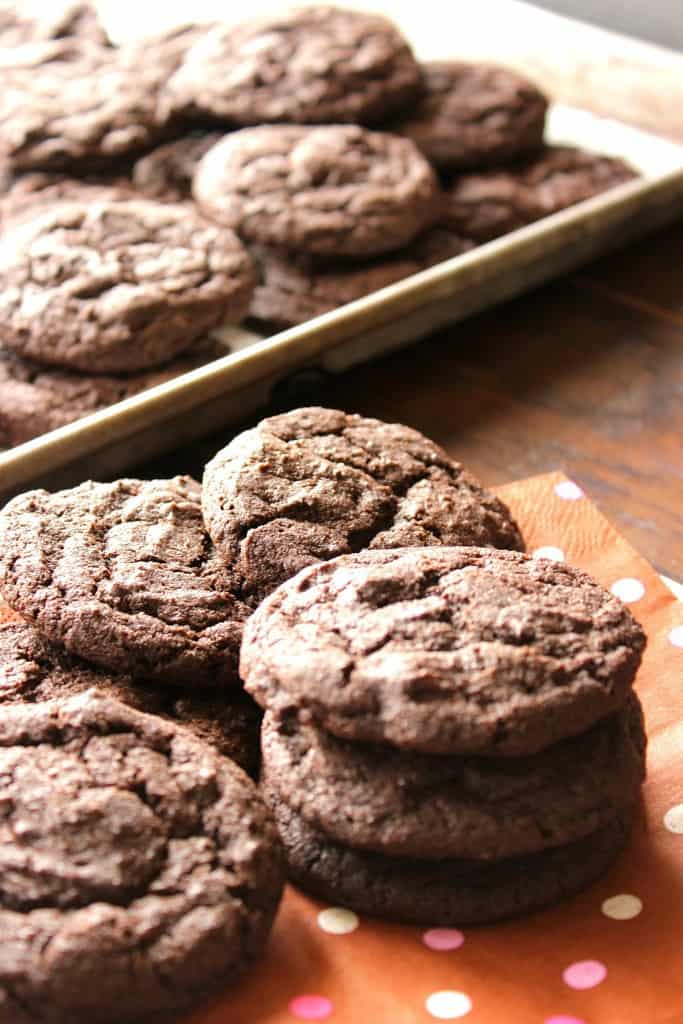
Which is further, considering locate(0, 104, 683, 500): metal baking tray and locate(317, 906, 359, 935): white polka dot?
locate(0, 104, 683, 500): metal baking tray

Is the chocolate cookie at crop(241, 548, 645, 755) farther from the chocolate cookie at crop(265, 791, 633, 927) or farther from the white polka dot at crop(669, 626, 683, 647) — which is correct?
the white polka dot at crop(669, 626, 683, 647)

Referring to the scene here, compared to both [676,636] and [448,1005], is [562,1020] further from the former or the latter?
[676,636]

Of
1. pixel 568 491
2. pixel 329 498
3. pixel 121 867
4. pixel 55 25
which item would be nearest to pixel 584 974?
pixel 121 867

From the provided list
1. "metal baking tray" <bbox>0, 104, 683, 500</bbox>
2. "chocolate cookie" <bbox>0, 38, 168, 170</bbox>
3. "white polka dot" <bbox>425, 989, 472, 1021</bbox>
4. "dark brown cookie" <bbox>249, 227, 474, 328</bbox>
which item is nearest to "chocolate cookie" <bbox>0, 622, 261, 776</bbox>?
"white polka dot" <bbox>425, 989, 472, 1021</bbox>

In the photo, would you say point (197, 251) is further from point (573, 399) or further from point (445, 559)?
point (445, 559)

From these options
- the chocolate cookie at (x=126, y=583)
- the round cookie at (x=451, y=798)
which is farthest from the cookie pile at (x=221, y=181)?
the round cookie at (x=451, y=798)

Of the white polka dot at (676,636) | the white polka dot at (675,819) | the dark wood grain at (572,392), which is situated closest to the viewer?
the white polka dot at (675,819)

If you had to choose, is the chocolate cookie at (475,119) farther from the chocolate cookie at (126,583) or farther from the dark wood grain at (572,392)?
the chocolate cookie at (126,583)
